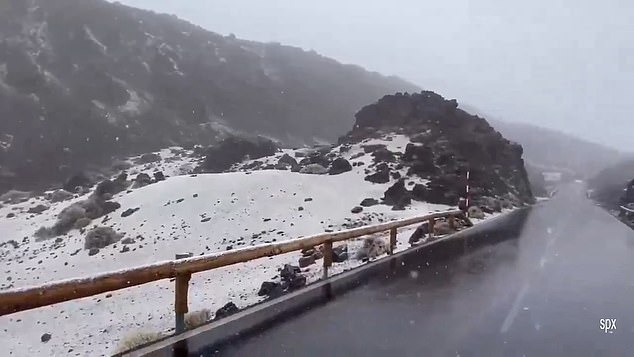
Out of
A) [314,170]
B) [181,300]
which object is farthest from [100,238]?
[181,300]

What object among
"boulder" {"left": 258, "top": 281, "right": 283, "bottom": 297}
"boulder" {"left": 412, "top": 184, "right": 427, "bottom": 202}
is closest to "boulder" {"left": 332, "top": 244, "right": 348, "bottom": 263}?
"boulder" {"left": 258, "top": 281, "right": 283, "bottom": 297}

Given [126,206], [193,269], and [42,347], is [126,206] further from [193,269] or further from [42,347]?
[193,269]

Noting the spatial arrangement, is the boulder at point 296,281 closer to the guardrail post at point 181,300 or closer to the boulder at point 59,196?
the guardrail post at point 181,300

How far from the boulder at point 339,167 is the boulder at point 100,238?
19.6 meters

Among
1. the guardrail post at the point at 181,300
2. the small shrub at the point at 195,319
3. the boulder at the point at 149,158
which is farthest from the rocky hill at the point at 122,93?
the guardrail post at the point at 181,300

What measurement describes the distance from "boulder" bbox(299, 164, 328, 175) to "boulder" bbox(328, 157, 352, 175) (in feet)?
2.40

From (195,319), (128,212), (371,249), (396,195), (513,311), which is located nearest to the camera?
(513,311)

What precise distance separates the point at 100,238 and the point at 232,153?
3179 centimetres

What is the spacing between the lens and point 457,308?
8797mm

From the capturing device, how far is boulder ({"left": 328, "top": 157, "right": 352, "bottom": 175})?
4428 cm

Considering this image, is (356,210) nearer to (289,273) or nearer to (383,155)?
(289,273)

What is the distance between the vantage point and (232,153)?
59156mm

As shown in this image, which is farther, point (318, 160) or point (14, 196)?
point (318, 160)

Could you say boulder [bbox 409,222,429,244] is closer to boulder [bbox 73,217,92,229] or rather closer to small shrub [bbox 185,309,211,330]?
small shrub [bbox 185,309,211,330]
